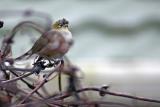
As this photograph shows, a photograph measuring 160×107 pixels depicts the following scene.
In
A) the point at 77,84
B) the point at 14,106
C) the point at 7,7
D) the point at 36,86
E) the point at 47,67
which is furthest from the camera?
the point at 7,7

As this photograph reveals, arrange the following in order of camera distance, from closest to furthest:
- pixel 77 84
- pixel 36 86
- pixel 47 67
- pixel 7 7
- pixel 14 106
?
1. pixel 77 84
2. pixel 14 106
3. pixel 36 86
4. pixel 47 67
5. pixel 7 7

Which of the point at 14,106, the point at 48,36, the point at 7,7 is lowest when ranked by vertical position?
the point at 14,106

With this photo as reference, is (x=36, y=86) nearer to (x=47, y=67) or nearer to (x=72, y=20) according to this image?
(x=47, y=67)

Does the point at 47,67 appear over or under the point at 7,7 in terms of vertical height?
under

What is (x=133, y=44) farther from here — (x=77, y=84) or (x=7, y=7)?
(x=77, y=84)

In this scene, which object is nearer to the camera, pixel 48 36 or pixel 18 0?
pixel 48 36

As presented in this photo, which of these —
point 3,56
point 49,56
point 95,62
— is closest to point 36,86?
point 3,56
